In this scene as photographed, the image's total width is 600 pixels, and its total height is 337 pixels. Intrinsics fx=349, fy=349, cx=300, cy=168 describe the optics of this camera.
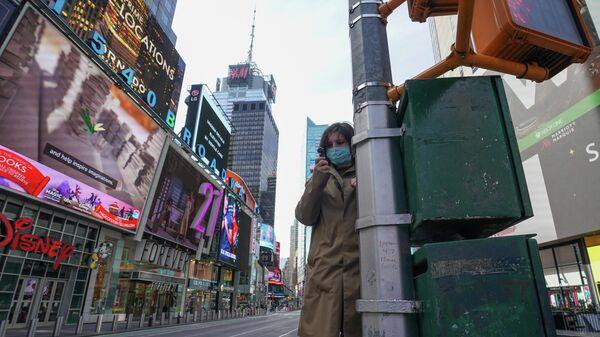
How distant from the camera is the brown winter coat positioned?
6.41 feet

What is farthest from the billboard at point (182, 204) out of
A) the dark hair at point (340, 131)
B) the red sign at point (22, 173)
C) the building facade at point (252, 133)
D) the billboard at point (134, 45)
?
the building facade at point (252, 133)

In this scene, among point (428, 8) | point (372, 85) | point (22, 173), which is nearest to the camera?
point (372, 85)

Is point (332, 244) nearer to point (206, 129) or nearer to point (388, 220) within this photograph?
point (388, 220)

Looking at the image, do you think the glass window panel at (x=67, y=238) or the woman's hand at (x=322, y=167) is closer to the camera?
the woman's hand at (x=322, y=167)

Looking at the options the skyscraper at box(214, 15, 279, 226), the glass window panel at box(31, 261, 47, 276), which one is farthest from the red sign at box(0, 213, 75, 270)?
the skyscraper at box(214, 15, 279, 226)

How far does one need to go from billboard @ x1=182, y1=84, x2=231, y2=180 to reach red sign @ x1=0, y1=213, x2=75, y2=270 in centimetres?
1634

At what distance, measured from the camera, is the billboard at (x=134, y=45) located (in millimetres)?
21188

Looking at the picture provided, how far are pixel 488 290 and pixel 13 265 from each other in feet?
73.0

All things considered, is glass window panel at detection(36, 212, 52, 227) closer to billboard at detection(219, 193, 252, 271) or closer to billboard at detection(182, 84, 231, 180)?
billboard at detection(182, 84, 231, 180)

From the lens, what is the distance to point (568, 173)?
59.1 feet

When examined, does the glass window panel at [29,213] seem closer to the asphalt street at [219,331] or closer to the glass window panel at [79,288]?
the glass window panel at [79,288]

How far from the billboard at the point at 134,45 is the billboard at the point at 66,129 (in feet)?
6.63

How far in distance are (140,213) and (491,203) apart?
2837 centimetres

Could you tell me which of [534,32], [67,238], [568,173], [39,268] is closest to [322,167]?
[534,32]
